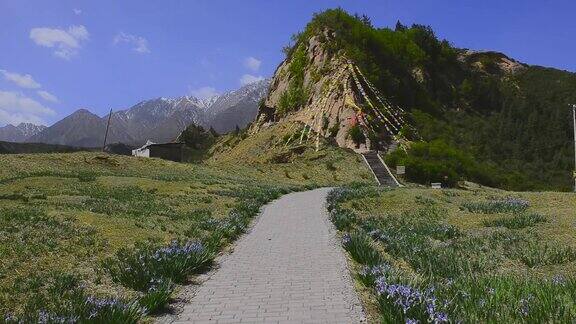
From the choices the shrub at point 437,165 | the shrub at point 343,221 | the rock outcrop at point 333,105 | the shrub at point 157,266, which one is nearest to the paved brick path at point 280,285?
the shrub at point 157,266

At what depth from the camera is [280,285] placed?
27.7 ft

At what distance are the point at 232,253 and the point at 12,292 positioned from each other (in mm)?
4861

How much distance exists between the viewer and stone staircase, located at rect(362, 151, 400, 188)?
41.1 metres

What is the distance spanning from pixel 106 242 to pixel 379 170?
117ft

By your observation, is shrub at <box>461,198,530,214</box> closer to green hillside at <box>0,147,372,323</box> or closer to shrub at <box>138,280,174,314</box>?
green hillside at <box>0,147,372,323</box>

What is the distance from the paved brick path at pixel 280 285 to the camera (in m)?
6.81

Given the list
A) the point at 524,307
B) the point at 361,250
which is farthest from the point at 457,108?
the point at 524,307

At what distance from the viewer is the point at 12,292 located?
7.62 meters

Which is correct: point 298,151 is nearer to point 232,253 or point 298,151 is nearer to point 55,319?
point 232,253

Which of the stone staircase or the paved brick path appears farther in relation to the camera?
the stone staircase


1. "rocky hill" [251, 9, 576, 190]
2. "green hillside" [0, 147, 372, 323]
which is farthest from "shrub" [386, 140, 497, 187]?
"green hillside" [0, 147, 372, 323]

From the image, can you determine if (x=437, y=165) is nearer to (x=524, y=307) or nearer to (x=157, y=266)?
(x=157, y=266)

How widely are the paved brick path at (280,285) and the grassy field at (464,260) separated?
0.46 meters

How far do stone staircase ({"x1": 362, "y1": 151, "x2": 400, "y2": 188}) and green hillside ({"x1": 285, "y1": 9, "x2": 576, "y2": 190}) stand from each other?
148 cm
